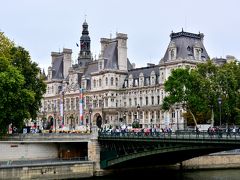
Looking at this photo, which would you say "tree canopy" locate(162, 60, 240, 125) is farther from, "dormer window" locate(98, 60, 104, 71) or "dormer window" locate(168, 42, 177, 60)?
"dormer window" locate(98, 60, 104, 71)

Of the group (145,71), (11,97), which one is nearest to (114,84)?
(145,71)

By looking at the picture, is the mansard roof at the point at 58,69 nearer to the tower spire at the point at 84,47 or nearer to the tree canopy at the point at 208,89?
the tower spire at the point at 84,47

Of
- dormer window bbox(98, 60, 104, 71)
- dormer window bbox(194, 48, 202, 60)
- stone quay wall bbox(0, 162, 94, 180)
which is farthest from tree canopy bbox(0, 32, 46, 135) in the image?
dormer window bbox(98, 60, 104, 71)

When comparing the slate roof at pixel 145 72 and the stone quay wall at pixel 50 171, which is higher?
the slate roof at pixel 145 72

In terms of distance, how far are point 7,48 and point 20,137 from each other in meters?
17.5

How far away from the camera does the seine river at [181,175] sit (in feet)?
220

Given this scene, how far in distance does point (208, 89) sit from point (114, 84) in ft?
146

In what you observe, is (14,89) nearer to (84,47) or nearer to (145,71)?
(145,71)

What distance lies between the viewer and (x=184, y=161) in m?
76.7

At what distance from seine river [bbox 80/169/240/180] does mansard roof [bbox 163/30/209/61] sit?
1677 inches

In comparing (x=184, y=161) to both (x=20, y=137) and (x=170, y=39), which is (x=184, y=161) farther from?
(x=170, y=39)

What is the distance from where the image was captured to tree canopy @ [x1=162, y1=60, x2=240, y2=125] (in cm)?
9175

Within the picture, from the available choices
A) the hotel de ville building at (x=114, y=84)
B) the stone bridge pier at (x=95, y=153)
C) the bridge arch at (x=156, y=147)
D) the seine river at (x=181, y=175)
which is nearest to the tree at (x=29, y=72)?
the stone bridge pier at (x=95, y=153)

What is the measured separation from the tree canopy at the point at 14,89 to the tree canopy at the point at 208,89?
2499 cm
